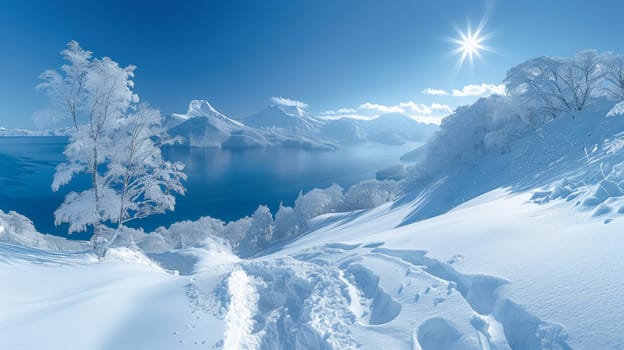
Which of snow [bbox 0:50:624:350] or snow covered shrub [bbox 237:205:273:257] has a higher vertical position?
snow [bbox 0:50:624:350]

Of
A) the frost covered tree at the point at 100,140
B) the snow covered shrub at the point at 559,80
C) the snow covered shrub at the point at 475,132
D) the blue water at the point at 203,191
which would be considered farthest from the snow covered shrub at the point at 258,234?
the snow covered shrub at the point at 559,80

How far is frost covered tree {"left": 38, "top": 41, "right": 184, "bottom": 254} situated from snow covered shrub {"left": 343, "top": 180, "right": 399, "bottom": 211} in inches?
1434

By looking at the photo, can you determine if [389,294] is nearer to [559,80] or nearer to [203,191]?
[559,80]

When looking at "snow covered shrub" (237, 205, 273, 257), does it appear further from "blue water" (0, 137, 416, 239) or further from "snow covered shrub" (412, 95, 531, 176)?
"snow covered shrub" (412, 95, 531, 176)

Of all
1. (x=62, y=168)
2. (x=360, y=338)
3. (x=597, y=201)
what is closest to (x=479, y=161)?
(x=597, y=201)

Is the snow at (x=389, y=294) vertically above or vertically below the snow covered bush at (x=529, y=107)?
below

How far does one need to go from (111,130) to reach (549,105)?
3596 cm

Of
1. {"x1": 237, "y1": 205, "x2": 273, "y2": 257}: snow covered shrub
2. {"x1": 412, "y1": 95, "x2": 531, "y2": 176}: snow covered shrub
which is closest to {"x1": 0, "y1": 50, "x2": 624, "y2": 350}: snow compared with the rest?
{"x1": 412, "y1": 95, "x2": 531, "y2": 176}: snow covered shrub

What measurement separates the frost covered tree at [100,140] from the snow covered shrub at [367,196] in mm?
36416

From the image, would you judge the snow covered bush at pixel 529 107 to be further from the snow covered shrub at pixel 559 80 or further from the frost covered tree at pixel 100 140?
the frost covered tree at pixel 100 140

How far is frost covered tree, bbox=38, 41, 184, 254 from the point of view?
10.6 meters

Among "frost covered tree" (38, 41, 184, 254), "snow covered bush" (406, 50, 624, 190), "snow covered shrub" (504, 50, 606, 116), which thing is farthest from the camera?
"snow covered shrub" (504, 50, 606, 116)

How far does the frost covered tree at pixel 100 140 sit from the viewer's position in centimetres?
1062

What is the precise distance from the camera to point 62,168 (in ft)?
35.6
